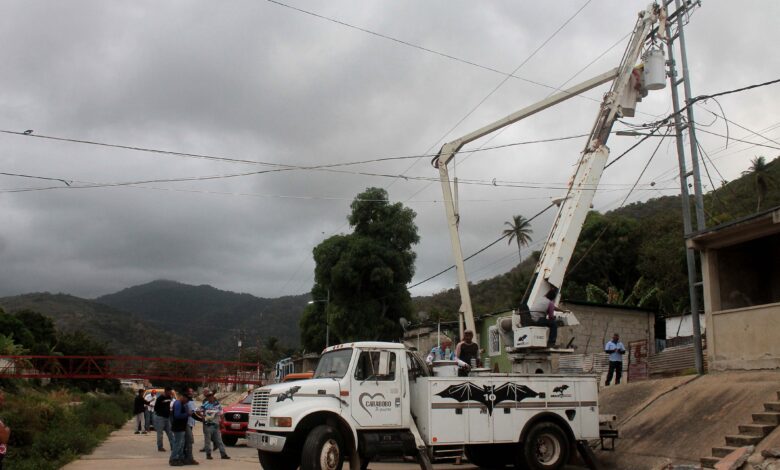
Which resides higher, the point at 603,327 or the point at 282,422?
the point at 603,327

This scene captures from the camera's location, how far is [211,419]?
15859 mm

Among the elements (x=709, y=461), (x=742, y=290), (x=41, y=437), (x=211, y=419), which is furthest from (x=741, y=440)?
(x=41, y=437)

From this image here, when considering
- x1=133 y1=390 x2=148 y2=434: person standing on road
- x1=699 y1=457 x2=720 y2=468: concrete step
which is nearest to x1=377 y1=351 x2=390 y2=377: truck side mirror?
x1=699 y1=457 x2=720 y2=468: concrete step

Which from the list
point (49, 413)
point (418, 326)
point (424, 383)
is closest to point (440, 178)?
point (424, 383)

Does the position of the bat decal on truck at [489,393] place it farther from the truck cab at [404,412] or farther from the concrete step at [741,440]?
the concrete step at [741,440]

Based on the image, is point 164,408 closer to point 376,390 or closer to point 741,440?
point 376,390

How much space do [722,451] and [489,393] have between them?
4016 millimetres

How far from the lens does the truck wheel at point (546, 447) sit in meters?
12.6

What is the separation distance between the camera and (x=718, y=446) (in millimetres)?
12266

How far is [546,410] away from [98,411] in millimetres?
19421

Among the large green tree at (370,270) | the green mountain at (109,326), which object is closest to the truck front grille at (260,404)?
the large green tree at (370,270)

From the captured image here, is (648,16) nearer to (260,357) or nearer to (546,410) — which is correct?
(546,410)

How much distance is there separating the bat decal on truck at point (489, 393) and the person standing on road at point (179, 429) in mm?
5599

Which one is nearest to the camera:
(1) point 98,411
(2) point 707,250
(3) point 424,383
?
(3) point 424,383
